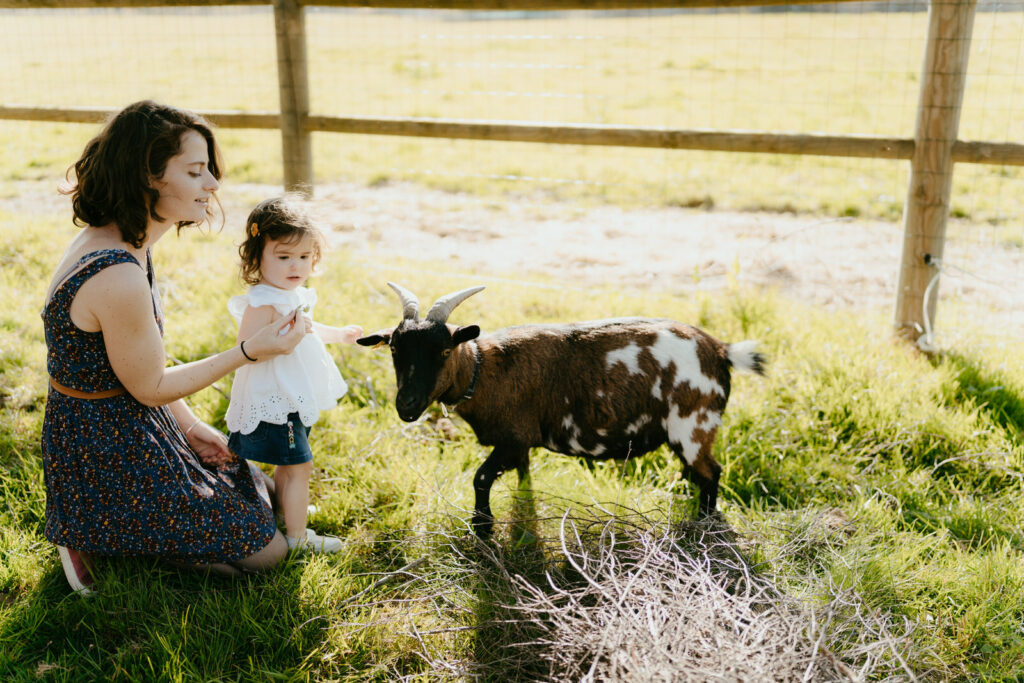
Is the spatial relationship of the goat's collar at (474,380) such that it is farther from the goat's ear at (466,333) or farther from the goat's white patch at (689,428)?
the goat's white patch at (689,428)

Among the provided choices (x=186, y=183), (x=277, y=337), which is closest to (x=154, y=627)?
(x=277, y=337)

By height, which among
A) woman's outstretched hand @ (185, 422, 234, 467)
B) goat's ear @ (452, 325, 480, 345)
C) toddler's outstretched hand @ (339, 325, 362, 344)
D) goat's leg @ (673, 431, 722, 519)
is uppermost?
goat's ear @ (452, 325, 480, 345)

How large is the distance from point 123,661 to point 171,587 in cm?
41

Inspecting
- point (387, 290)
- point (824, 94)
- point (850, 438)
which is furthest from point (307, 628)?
point (824, 94)

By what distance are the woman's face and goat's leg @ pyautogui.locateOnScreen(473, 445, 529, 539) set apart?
158 centimetres

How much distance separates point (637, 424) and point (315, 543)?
152cm

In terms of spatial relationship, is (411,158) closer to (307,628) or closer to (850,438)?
(850,438)

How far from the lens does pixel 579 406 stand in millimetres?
3799

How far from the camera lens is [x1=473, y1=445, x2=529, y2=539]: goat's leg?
3621 millimetres

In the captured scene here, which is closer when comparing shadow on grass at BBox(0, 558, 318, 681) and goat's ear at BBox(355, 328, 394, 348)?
shadow on grass at BBox(0, 558, 318, 681)

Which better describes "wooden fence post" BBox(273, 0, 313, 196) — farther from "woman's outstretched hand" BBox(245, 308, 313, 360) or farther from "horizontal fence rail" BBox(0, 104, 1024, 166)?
"woman's outstretched hand" BBox(245, 308, 313, 360)

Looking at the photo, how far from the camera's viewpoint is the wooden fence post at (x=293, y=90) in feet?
20.7

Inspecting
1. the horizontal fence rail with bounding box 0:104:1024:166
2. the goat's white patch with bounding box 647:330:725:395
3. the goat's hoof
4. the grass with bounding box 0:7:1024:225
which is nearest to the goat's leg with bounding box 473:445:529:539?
the goat's hoof

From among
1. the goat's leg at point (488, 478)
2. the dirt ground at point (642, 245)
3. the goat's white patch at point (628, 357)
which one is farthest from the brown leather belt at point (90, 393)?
the dirt ground at point (642, 245)
